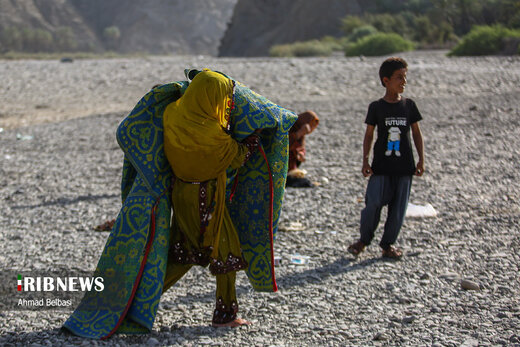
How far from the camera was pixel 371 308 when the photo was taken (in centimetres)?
423

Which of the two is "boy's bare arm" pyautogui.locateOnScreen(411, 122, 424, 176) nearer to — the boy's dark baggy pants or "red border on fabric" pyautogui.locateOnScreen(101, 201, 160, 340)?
the boy's dark baggy pants

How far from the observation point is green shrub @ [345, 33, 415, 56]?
2430 centimetres

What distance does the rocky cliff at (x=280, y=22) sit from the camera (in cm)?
3919

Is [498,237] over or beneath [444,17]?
beneath

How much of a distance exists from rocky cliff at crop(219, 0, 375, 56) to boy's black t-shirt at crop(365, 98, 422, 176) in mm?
33564

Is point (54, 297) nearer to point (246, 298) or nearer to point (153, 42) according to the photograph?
point (246, 298)

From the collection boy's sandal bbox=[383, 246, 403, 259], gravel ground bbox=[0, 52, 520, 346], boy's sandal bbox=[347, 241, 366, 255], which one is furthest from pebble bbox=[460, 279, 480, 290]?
boy's sandal bbox=[347, 241, 366, 255]

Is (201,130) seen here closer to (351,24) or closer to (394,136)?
(394,136)

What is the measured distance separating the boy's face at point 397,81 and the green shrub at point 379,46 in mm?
19826

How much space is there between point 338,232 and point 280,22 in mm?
39328

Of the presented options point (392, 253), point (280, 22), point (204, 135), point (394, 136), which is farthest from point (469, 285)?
point (280, 22)

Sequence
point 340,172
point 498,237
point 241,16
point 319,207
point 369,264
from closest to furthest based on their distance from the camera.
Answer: point 369,264 → point 498,237 → point 319,207 → point 340,172 → point 241,16

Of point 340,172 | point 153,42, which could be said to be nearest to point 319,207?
point 340,172

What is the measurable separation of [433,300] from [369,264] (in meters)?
0.81
